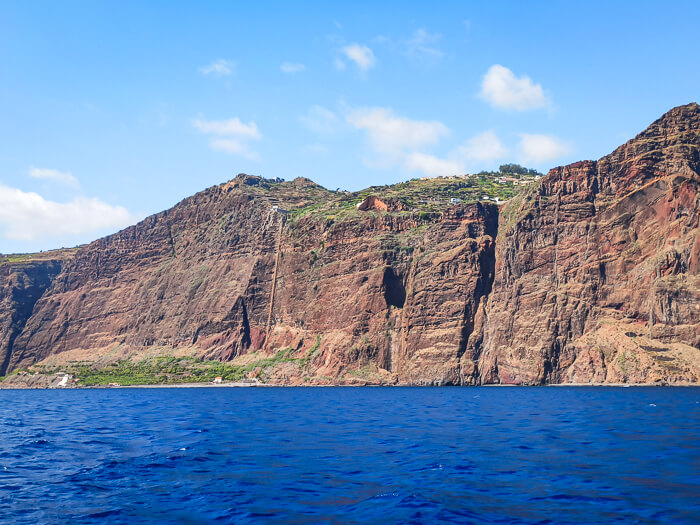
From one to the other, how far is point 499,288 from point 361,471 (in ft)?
366

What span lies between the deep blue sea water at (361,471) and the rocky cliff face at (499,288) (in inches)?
2739

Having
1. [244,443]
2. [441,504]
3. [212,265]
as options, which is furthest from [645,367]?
[212,265]

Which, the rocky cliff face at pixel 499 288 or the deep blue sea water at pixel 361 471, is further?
the rocky cliff face at pixel 499 288

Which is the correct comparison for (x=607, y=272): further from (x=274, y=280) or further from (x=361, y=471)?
(x=361, y=471)

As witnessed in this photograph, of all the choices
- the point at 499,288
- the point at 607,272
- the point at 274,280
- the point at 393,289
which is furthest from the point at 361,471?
the point at 274,280

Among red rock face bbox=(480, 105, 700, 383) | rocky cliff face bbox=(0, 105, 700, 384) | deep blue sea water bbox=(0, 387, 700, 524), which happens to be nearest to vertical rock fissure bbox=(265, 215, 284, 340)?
rocky cliff face bbox=(0, 105, 700, 384)

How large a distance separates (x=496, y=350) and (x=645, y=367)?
2867 centimetres

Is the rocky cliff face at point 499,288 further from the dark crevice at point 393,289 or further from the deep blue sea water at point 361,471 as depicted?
the deep blue sea water at point 361,471

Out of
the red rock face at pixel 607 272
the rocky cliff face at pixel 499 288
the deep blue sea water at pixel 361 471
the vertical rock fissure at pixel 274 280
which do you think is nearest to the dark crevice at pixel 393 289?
the rocky cliff face at pixel 499 288

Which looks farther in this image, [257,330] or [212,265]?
[212,265]

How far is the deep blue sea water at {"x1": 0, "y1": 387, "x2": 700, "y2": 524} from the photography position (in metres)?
21.0

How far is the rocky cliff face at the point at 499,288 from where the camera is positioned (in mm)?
115062

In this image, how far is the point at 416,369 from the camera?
132375 mm

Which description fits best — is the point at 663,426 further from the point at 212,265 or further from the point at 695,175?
the point at 212,265
